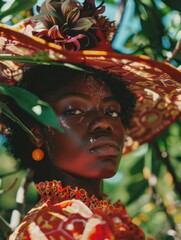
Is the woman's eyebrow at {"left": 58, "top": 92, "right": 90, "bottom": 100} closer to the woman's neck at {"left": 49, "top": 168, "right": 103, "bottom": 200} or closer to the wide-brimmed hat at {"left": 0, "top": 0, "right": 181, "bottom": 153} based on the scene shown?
the wide-brimmed hat at {"left": 0, "top": 0, "right": 181, "bottom": 153}

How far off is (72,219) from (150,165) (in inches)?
43.8

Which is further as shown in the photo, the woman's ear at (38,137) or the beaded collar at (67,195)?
the woman's ear at (38,137)

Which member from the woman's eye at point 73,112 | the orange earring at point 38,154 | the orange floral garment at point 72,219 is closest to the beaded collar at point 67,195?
the orange floral garment at point 72,219

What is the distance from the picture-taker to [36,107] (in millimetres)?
1614

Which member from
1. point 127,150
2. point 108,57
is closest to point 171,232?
point 127,150

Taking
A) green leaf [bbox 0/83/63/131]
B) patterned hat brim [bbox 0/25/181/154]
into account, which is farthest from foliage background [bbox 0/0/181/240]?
green leaf [bbox 0/83/63/131]

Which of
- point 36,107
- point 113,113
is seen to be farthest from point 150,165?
point 36,107

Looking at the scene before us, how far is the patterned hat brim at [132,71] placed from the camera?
5.99 ft

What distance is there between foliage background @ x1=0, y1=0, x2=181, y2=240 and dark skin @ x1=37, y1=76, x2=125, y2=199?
0.90 ft

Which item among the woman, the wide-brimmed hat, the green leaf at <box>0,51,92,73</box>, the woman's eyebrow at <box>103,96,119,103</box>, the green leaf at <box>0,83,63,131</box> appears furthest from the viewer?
the woman's eyebrow at <box>103,96,119,103</box>

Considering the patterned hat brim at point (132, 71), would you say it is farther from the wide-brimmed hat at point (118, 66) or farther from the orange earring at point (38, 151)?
the orange earring at point (38, 151)

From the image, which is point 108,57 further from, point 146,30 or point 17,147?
point 146,30

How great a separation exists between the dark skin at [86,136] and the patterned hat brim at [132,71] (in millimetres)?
97

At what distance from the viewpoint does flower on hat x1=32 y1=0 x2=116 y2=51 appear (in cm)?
208
